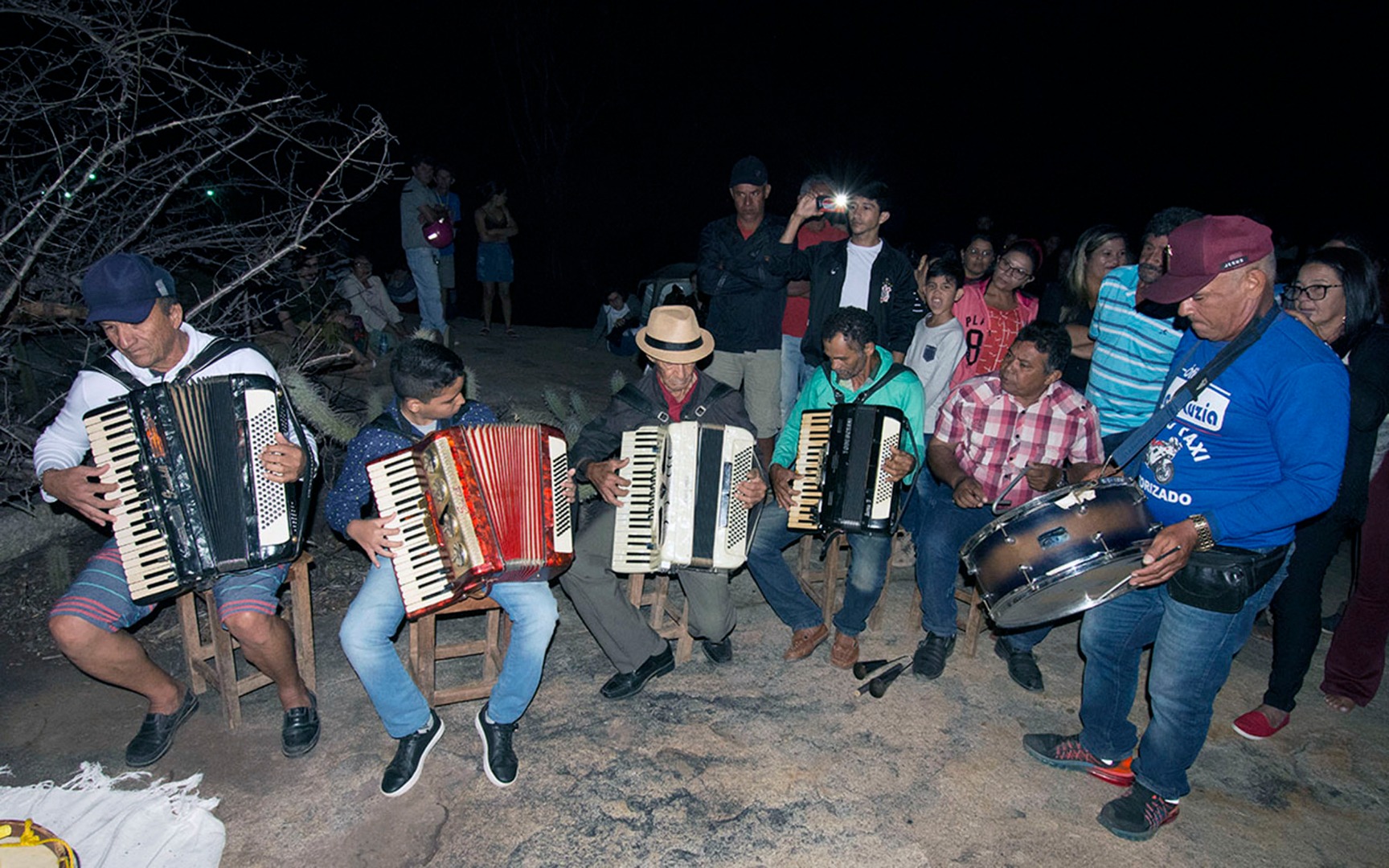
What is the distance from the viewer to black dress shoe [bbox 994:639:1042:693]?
4129mm

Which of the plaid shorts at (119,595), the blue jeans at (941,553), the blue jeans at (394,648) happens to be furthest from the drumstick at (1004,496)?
the plaid shorts at (119,595)

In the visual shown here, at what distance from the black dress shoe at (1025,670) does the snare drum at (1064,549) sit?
1.06m

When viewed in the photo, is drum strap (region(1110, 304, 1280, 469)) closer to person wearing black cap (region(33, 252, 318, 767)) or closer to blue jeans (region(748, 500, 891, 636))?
blue jeans (region(748, 500, 891, 636))

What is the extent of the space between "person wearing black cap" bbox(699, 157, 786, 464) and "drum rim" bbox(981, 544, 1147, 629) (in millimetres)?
2391

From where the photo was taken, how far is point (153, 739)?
337cm

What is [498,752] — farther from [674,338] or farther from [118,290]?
[118,290]

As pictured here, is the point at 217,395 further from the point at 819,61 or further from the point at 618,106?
the point at 819,61

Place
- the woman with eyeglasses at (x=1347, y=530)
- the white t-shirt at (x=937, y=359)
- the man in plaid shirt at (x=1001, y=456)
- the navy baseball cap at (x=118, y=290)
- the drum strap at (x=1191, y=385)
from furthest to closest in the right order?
the white t-shirt at (x=937, y=359) < the man in plaid shirt at (x=1001, y=456) < the woman with eyeglasses at (x=1347, y=530) < the navy baseball cap at (x=118, y=290) < the drum strap at (x=1191, y=385)

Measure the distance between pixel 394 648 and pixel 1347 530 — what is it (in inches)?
182

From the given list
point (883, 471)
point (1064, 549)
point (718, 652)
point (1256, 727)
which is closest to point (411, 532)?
point (718, 652)

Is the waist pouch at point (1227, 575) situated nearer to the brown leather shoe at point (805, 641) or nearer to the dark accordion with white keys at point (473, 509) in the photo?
the brown leather shoe at point (805, 641)

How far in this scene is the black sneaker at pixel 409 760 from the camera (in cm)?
321

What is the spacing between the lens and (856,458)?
Result: 387 centimetres

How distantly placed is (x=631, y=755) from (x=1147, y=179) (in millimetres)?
23947
